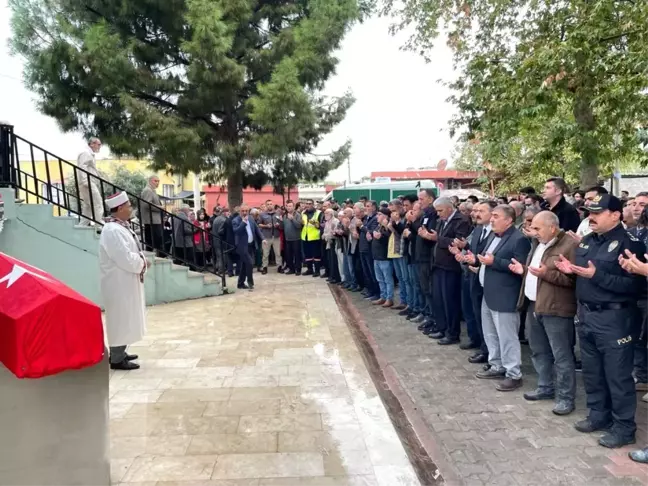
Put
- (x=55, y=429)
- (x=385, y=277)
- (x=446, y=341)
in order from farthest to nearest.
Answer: (x=385, y=277) < (x=446, y=341) < (x=55, y=429)

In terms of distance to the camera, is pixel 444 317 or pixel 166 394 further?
pixel 444 317

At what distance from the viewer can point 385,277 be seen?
929cm

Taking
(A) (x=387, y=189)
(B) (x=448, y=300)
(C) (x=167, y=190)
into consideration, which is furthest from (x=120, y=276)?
(C) (x=167, y=190)

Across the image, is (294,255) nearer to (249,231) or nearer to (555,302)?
(249,231)

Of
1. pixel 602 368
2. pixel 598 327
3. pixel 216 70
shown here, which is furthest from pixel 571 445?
pixel 216 70

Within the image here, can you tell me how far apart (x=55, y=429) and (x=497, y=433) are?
318cm

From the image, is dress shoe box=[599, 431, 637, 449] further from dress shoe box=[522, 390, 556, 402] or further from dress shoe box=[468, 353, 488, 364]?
dress shoe box=[468, 353, 488, 364]

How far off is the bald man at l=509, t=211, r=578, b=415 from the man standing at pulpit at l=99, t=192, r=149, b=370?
382 cm

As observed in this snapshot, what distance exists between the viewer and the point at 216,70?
44.5 feet

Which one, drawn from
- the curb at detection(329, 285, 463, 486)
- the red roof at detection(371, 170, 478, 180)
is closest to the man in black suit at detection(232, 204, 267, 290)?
the curb at detection(329, 285, 463, 486)

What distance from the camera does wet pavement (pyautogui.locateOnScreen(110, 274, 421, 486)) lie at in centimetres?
347

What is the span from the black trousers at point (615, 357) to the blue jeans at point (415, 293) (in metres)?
4.18

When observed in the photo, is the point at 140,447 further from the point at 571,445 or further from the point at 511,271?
the point at 511,271

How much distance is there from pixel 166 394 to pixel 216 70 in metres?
10.5
